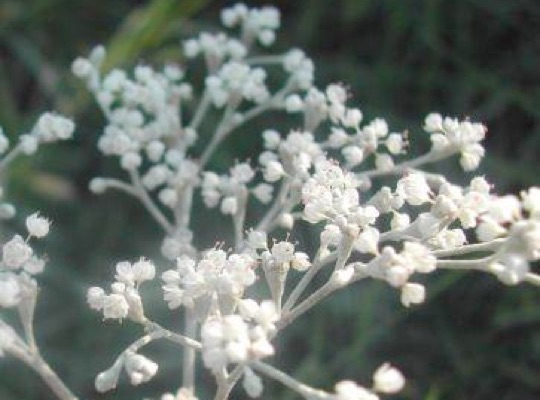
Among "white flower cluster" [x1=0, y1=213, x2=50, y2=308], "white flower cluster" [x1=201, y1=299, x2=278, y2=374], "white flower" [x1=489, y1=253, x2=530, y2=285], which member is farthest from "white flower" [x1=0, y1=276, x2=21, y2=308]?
"white flower" [x1=489, y1=253, x2=530, y2=285]

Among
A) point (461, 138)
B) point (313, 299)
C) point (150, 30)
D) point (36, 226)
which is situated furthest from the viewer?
point (150, 30)

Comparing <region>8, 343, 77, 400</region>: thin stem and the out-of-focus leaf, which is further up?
the out-of-focus leaf

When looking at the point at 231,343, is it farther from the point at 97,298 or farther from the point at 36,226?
the point at 36,226

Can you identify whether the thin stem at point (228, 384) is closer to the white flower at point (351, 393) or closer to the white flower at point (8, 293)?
the white flower at point (351, 393)

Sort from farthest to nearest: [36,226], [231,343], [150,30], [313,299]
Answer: [150,30], [36,226], [313,299], [231,343]

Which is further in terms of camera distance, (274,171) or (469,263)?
(274,171)

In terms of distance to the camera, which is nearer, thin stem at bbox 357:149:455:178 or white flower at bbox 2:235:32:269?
white flower at bbox 2:235:32:269

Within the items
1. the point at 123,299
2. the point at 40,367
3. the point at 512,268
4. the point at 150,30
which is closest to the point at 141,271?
the point at 123,299

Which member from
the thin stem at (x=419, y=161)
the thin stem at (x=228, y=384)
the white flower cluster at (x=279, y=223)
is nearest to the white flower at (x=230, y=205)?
the white flower cluster at (x=279, y=223)

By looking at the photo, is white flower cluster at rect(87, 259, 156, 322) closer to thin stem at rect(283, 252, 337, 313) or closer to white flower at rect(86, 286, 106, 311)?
white flower at rect(86, 286, 106, 311)
